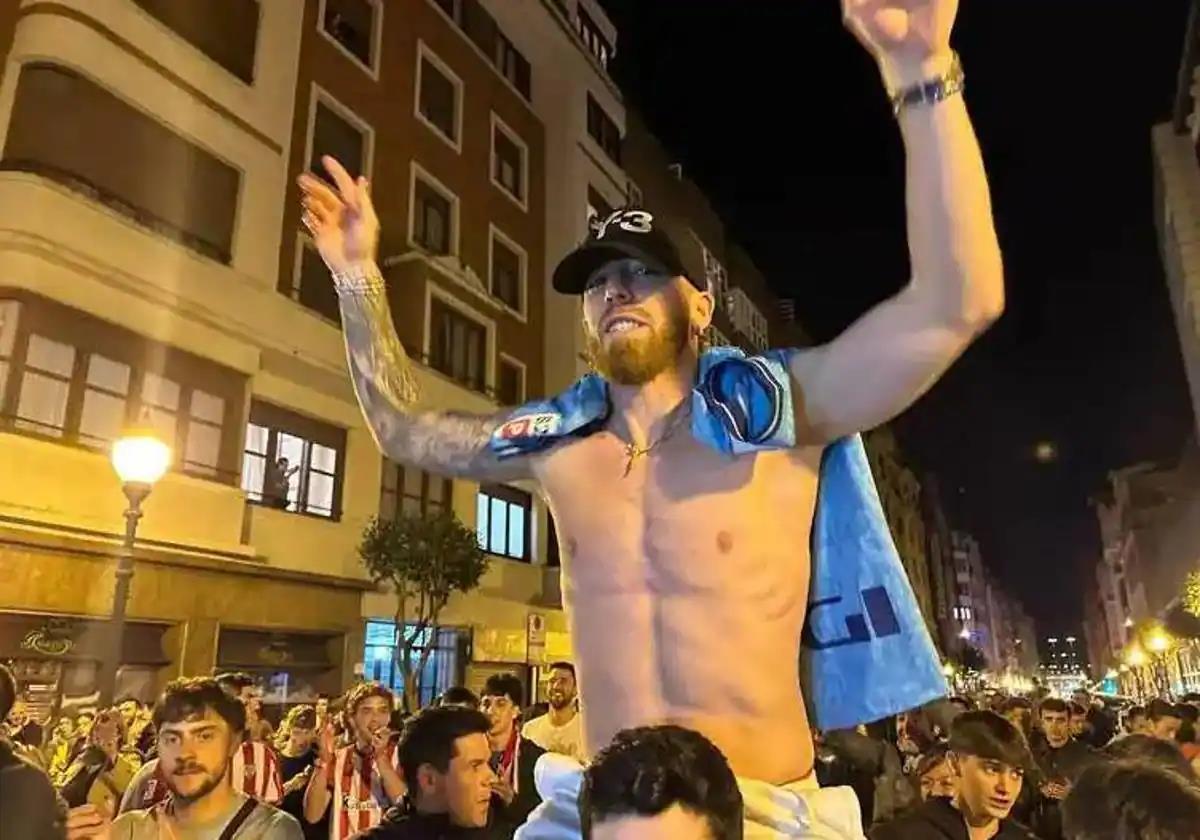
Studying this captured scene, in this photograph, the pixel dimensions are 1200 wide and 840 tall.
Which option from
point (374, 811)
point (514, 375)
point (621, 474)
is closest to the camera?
point (621, 474)

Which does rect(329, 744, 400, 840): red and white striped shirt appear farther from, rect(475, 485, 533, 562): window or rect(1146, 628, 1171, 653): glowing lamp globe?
rect(1146, 628, 1171, 653): glowing lamp globe

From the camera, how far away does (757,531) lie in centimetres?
209

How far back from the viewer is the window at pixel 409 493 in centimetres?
1903

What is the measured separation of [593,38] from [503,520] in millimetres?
15983

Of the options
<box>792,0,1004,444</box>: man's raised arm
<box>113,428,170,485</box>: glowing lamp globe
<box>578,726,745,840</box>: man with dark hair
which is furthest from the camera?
<box>113,428,170,485</box>: glowing lamp globe

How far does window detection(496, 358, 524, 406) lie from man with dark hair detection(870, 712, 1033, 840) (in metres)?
18.9

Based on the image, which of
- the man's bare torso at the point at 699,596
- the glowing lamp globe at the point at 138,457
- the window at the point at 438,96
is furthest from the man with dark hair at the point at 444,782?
the window at the point at 438,96

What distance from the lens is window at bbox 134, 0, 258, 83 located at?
15.1m

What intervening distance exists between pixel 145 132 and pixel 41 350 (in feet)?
12.6

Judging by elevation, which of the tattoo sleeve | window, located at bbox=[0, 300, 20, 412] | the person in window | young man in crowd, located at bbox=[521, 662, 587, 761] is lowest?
young man in crowd, located at bbox=[521, 662, 587, 761]

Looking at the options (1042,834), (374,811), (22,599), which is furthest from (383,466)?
(1042,834)

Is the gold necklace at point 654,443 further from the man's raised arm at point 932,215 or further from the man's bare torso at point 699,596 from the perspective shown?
the man's raised arm at point 932,215

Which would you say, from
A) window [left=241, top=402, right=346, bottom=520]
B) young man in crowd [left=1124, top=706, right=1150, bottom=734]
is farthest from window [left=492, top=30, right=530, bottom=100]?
young man in crowd [left=1124, top=706, right=1150, bottom=734]

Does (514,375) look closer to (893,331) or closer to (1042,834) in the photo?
(1042,834)
